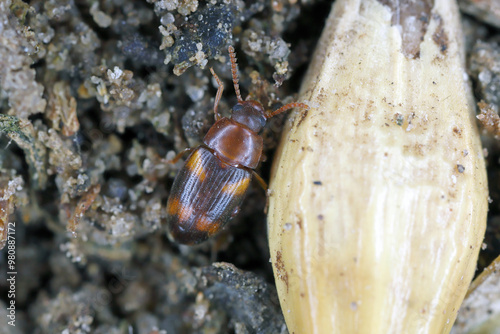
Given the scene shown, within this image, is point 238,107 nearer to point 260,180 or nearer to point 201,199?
point 260,180

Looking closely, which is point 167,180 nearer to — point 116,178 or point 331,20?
point 116,178

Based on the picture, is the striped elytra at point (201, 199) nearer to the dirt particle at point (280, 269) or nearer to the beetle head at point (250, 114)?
the beetle head at point (250, 114)

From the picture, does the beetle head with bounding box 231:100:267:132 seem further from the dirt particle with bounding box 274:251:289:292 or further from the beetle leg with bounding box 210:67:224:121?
the dirt particle with bounding box 274:251:289:292

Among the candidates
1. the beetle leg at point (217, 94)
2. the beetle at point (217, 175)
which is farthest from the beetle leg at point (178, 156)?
the beetle leg at point (217, 94)

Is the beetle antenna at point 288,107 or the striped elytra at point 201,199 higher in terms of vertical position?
the beetle antenna at point 288,107

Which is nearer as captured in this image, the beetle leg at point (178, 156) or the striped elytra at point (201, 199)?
the striped elytra at point (201, 199)

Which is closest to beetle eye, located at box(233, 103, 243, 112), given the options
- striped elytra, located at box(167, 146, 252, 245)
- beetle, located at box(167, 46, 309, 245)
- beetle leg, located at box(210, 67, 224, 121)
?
beetle, located at box(167, 46, 309, 245)

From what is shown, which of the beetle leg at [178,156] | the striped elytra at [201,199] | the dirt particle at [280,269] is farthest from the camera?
the beetle leg at [178,156]

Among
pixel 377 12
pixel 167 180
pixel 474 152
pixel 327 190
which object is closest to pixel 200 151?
pixel 167 180
